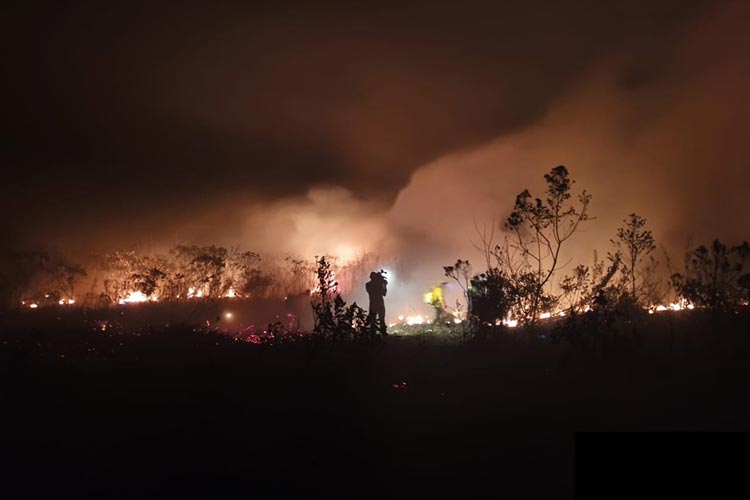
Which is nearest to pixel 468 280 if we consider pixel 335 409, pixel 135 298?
pixel 135 298

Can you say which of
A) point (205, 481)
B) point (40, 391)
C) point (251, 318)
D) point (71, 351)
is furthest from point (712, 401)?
point (251, 318)

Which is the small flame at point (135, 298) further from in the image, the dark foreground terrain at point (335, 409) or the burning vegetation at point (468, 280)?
the dark foreground terrain at point (335, 409)

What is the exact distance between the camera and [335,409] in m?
7.60

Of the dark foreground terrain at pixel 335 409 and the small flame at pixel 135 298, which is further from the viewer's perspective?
the small flame at pixel 135 298

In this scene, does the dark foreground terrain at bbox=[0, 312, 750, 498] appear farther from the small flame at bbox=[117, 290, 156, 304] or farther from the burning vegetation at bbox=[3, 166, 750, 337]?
the small flame at bbox=[117, 290, 156, 304]

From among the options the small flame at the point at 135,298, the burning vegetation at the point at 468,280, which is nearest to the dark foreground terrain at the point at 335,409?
the burning vegetation at the point at 468,280

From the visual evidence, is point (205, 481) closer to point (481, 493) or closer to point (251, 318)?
point (481, 493)

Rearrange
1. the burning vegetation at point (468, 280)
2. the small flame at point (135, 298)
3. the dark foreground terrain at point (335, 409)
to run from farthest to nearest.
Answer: the small flame at point (135, 298), the burning vegetation at point (468, 280), the dark foreground terrain at point (335, 409)

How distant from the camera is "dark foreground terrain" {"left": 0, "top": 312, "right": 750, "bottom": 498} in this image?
5.63 m

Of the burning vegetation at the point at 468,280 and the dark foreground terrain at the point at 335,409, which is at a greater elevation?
the burning vegetation at the point at 468,280

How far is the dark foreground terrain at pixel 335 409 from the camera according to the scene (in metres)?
5.63

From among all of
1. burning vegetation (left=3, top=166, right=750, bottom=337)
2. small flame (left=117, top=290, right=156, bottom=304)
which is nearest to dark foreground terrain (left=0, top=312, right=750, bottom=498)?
burning vegetation (left=3, top=166, right=750, bottom=337)

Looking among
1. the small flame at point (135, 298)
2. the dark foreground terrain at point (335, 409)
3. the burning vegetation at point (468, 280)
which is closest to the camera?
the dark foreground terrain at point (335, 409)

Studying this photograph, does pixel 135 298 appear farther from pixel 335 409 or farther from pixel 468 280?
pixel 335 409
